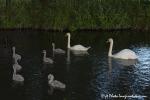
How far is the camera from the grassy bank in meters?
40.3

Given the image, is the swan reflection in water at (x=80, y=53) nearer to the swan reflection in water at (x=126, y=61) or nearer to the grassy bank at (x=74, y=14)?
the swan reflection in water at (x=126, y=61)

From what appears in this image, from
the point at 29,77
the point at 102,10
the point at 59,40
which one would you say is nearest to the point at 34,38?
the point at 59,40

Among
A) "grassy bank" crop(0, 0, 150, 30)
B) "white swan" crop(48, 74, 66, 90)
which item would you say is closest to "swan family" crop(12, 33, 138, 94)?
"white swan" crop(48, 74, 66, 90)

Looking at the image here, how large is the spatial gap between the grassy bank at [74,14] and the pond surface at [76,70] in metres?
2.97

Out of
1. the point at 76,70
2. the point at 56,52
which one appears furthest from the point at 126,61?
the point at 76,70

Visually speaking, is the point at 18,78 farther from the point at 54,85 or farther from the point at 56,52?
the point at 56,52

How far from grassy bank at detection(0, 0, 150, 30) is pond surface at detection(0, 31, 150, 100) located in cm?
297

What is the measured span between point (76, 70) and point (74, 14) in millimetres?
15499

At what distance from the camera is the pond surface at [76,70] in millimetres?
22516

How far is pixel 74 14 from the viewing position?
136ft

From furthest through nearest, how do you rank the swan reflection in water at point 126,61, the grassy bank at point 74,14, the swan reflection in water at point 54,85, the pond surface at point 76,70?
the grassy bank at point 74,14 → the swan reflection in water at point 126,61 → the swan reflection in water at point 54,85 → the pond surface at point 76,70

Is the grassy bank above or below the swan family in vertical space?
above

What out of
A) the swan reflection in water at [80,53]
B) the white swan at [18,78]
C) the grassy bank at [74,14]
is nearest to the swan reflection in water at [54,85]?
the white swan at [18,78]

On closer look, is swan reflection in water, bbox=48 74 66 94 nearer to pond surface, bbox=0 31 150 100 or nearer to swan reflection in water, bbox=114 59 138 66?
pond surface, bbox=0 31 150 100
